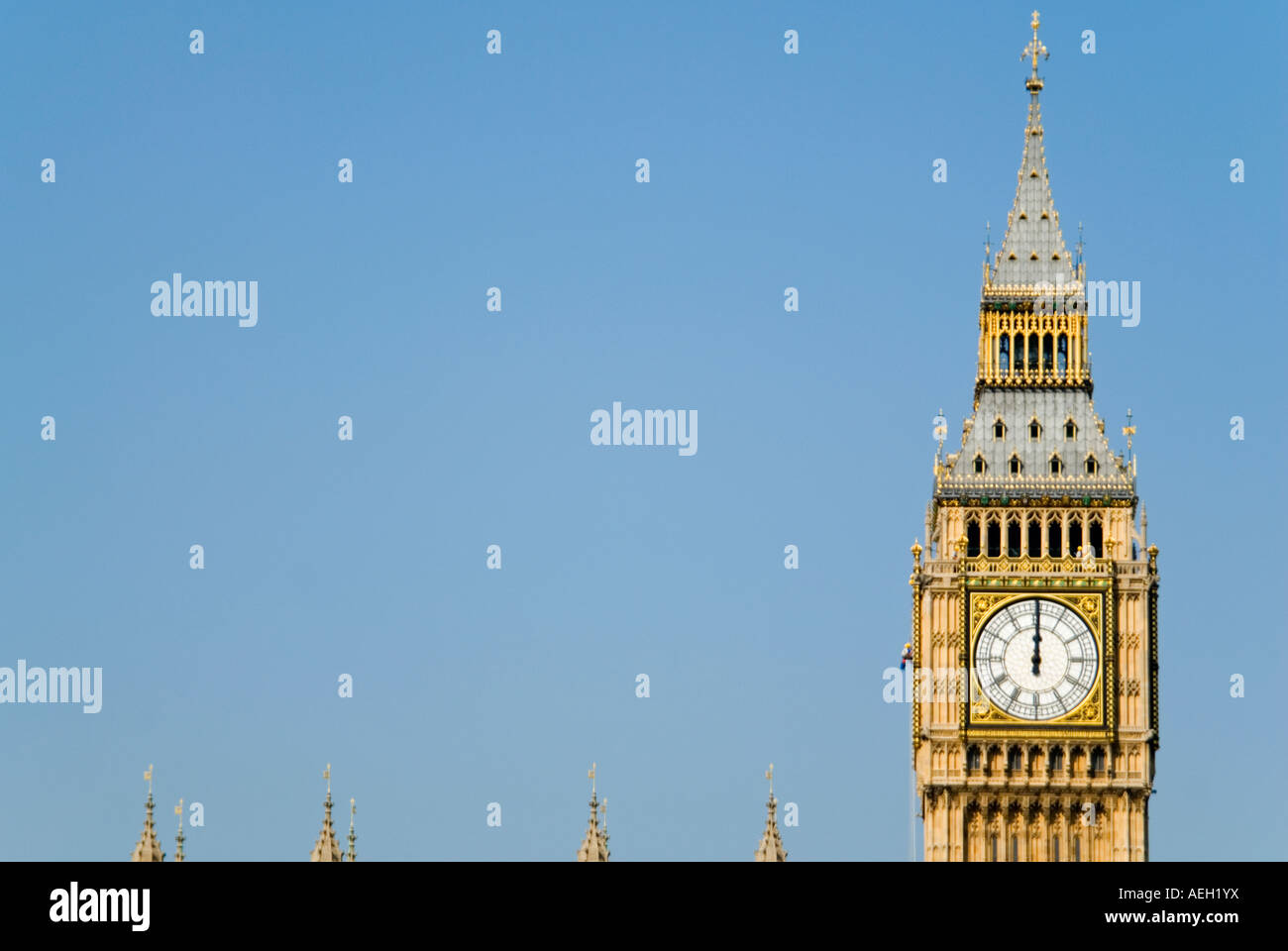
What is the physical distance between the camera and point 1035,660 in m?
146

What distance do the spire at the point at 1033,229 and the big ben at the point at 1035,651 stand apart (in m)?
4.83

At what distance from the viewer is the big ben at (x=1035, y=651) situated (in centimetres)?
14538

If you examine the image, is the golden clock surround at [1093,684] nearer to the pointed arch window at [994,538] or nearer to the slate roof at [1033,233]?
the pointed arch window at [994,538]

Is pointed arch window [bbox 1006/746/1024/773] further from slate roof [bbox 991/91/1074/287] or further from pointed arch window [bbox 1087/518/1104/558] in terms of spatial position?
slate roof [bbox 991/91/1074/287]

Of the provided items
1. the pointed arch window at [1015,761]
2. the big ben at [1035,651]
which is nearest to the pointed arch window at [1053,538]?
the big ben at [1035,651]

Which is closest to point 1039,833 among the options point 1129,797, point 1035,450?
point 1129,797

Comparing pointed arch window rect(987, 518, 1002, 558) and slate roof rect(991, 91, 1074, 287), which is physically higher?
slate roof rect(991, 91, 1074, 287)

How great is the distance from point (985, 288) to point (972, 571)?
9.68m

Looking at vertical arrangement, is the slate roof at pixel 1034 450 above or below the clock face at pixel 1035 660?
above

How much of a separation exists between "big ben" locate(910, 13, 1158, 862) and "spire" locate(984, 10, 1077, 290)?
4832 millimetres

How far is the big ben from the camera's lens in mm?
145375

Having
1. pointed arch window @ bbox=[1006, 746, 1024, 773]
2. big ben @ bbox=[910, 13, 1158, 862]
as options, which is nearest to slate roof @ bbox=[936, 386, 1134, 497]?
big ben @ bbox=[910, 13, 1158, 862]
